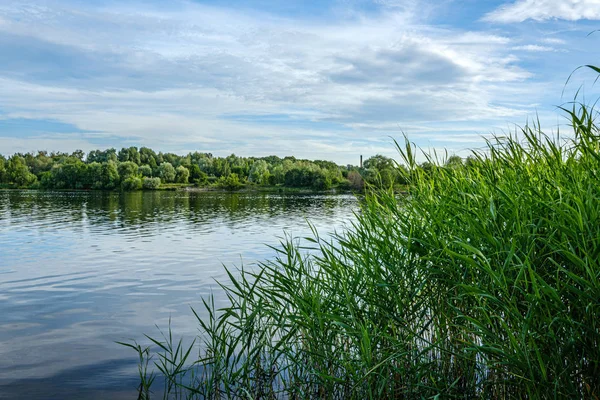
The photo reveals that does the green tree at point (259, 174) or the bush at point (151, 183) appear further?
the green tree at point (259, 174)

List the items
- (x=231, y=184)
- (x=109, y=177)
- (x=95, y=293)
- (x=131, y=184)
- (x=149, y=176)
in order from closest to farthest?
(x=95, y=293)
(x=131, y=184)
(x=109, y=177)
(x=231, y=184)
(x=149, y=176)

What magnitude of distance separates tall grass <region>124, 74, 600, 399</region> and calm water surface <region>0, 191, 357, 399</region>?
9.56 feet

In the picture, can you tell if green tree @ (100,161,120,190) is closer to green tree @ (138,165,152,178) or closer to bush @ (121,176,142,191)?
bush @ (121,176,142,191)

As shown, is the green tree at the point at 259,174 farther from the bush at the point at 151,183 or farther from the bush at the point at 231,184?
the bush at the point at 151,183

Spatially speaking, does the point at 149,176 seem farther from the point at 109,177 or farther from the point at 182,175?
the point at 109,177

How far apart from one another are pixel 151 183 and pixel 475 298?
125842mm

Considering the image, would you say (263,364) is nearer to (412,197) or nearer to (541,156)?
(412,197)

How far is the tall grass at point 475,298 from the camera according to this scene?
3.86m

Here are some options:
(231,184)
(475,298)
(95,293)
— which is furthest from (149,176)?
(475,298)

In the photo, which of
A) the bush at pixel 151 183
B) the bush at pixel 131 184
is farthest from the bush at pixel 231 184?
the bush at pixel 131 184

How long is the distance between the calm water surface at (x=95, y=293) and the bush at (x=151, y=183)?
91.3 m

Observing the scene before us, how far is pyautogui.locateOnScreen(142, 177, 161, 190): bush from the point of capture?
123581 millimetres

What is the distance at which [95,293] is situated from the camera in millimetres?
15391

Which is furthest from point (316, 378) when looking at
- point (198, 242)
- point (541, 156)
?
point (198, 242)
